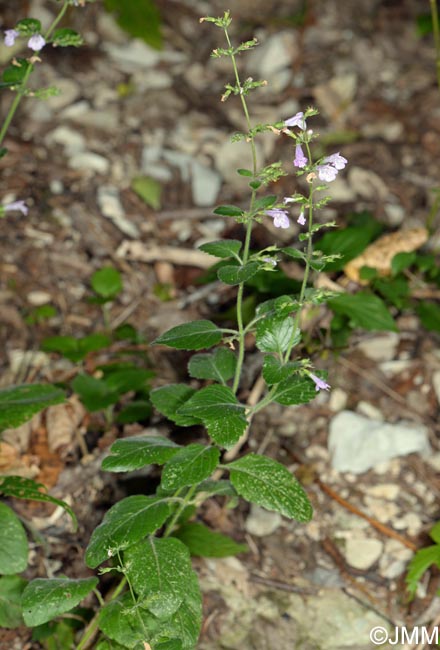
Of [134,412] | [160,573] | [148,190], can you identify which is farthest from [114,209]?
[160,573]

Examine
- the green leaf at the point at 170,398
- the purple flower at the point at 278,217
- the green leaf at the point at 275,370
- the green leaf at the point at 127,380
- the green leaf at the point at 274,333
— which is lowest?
the green leaf at the point at 127,380

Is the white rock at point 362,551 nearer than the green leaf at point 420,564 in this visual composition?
No

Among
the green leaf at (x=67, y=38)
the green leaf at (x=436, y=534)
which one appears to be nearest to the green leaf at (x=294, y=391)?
the green leaf at (x=436, y=534)

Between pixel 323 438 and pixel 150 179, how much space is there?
1.80 metres

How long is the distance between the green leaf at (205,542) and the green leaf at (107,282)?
1.24 meters

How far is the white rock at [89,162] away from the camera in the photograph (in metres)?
3.95

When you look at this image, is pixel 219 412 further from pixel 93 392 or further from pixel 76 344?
pixel 76 344

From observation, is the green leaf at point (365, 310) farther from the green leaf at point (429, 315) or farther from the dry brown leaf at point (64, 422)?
the dry brown leaf at point (64, 422)

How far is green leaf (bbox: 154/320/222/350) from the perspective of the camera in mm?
1835

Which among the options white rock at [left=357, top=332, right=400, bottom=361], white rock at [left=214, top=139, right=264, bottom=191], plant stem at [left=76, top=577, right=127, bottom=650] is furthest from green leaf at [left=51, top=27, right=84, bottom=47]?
white rock at [left=214, top=139, right=264, bottom=191]

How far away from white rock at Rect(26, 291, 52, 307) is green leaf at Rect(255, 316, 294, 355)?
171 cm

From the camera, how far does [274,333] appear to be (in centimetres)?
190

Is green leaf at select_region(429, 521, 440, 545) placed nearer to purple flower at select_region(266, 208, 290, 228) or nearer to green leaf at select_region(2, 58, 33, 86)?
purple flower at select_region(266, 208, 290, 228)

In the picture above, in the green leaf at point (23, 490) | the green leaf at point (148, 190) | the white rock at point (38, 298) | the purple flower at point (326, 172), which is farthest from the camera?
the green leaf at point (148, 190)
